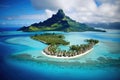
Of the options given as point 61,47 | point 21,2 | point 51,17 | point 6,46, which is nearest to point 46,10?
point 51,17

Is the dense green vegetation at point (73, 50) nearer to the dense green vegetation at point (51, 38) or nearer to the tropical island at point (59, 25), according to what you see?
the dense green vegetation at point (51, 38)

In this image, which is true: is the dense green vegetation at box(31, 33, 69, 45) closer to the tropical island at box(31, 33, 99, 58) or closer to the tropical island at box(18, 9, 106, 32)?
the tropical island at box(31, 33, 99, 58)

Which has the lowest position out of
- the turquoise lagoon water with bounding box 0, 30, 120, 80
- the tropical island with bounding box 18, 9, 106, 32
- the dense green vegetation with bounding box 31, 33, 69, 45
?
the turquoise lagoon water with bounding box 0, 30, 120, 80

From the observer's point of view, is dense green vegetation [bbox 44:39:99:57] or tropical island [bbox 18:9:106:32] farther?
tropical island [bbox 18:9:106:32]

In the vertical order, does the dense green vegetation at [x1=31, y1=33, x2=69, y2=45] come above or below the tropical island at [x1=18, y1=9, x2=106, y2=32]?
below

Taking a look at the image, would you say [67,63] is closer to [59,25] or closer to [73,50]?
[73,50]

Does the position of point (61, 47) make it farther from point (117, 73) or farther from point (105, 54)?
point (117, 73)

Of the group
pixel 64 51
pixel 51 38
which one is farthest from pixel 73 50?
pixel 51 38

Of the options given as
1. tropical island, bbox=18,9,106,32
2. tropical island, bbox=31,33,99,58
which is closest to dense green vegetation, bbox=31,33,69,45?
tropical island, bbox=31,33,99,58
